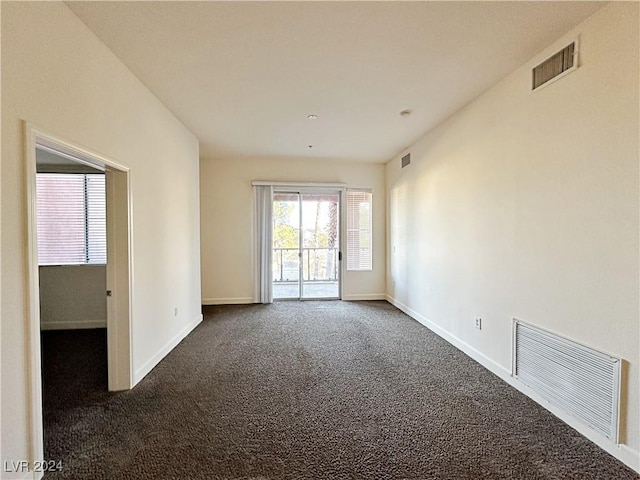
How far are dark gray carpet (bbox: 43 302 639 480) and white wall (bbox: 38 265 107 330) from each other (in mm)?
992

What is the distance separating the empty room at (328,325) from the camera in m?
1.82

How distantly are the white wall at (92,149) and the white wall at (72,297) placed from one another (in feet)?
4.95

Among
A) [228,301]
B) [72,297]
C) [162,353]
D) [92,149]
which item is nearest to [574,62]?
[92,149]

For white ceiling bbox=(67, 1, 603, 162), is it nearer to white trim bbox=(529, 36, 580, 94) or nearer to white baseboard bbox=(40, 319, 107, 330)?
white trim bbox=(529, 36, 580, 94)

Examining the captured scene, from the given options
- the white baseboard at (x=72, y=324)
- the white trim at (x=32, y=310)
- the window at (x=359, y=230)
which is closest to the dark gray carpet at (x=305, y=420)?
the white trim at (x=32, y=310)

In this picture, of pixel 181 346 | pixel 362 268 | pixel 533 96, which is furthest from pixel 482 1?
pixel 362 268

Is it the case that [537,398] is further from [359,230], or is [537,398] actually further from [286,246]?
[286,246]

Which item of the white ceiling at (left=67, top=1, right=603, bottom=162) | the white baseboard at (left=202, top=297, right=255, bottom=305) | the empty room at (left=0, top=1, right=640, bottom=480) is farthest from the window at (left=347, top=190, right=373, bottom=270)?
the white ceiling at (left=67, top=1, right=603, bottom=162)

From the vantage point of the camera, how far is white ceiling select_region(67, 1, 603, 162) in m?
2.00

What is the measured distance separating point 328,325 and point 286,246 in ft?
6.94

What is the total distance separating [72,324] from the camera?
4621 mm

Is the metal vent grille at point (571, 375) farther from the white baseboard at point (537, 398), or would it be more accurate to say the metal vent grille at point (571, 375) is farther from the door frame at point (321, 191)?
the door frame at point (321, 191)

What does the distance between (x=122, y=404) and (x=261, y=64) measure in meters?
2.92

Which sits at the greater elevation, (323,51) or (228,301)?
(323,51)
